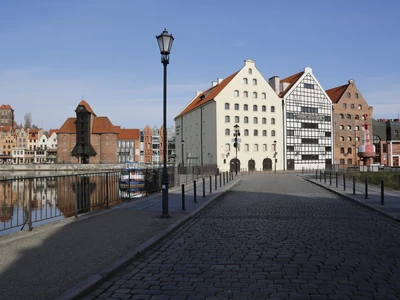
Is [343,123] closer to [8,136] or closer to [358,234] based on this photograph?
[358,234]

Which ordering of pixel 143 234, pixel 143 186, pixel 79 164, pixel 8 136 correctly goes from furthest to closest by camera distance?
1. pixel 8 136
2. pixel 79 164
3. pixel 143 186
4. pixel 143 234

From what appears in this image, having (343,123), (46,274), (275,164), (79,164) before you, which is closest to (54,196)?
(46,274)

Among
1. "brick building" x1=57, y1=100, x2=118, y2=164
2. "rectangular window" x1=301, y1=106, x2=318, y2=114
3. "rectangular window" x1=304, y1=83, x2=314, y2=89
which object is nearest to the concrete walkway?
"rectangular window" x1=301, y1=106, x2=318, y2=114

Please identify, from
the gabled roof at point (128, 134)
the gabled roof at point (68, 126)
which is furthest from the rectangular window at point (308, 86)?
the gabled roof at point (128, 134)

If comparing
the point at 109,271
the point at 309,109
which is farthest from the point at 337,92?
the point at 109,271

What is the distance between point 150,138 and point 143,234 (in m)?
118

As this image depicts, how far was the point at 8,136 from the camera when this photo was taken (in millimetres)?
133625

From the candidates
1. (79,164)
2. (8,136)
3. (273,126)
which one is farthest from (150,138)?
(273,126)

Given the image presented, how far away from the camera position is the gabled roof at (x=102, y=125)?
98250 mm

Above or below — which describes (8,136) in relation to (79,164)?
above

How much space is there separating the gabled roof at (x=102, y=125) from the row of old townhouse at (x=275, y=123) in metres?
29.6

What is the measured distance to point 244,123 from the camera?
213ft

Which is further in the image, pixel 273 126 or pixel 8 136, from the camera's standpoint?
pixel 8 136

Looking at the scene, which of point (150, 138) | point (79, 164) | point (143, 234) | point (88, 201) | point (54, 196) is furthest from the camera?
point (150, 138)
